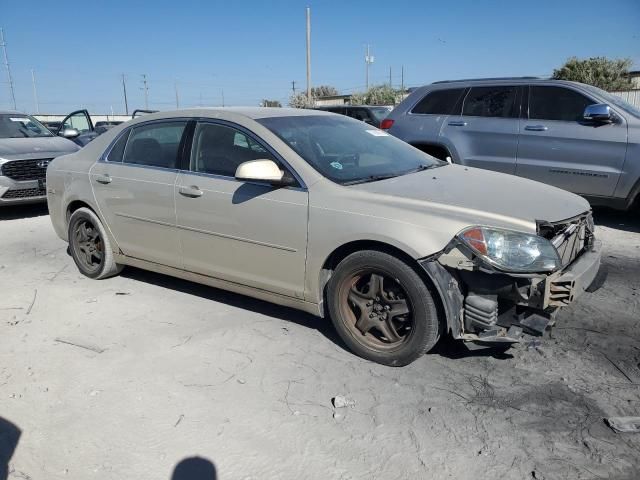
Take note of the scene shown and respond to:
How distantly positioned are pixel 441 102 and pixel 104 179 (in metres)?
4.93

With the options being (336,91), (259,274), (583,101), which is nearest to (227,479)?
(259,274)

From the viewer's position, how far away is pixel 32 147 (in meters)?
8.70

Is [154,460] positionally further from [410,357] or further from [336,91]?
[336,91]

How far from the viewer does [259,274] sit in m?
3.94

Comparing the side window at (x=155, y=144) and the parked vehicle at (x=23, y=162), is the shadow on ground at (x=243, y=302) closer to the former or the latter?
the side window at (x=155, y=144)

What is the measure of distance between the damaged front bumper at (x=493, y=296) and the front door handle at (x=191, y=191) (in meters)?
1.87

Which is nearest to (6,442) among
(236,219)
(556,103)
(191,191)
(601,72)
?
(236,219)

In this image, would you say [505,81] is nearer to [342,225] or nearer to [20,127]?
[342,225]

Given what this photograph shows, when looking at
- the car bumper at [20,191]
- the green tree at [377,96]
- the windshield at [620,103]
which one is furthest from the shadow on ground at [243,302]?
the green tree at [377,96]

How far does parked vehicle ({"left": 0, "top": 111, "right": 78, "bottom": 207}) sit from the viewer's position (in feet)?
26.7

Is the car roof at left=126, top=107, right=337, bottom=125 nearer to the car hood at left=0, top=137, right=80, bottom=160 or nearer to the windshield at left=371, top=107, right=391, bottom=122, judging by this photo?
the car hood at left=0, top=137, right=80, bottom=160

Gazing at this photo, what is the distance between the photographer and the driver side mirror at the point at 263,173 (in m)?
3.63

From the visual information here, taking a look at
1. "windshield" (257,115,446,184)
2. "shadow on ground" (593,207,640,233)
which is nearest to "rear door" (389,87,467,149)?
"shadow on ground" (593,207,640,233)

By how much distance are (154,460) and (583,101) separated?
21.3ft
